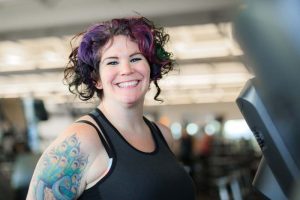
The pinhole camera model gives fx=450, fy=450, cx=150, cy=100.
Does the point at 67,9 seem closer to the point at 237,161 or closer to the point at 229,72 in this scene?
the point at 237,161

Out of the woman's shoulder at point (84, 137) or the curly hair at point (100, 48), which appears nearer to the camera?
the woman's shoulder at point (84, 137)

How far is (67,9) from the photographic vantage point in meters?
6.33

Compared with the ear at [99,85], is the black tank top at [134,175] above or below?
below

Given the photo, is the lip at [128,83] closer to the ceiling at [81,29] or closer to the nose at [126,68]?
the nose at [126,68]

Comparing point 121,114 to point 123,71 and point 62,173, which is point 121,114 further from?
point 62,173

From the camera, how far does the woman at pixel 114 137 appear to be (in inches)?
41.1

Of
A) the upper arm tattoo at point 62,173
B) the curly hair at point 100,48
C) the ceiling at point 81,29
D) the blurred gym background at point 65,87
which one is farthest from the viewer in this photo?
the ceiling at point 81,29

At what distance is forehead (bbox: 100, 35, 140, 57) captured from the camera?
3.68ft

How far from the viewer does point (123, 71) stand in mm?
1105

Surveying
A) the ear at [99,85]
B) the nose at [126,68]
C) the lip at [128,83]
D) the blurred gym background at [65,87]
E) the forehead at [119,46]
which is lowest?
the lip at [128,83]

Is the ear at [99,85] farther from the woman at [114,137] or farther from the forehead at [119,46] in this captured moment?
the forehead at [119,46]

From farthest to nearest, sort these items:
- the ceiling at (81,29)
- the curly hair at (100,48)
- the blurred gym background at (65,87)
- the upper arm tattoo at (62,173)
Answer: the ceiling at (81,29) < the blurred gym background at (65,87) < the curly hair at (100,48) < the upper arm tattoo at (62,173)

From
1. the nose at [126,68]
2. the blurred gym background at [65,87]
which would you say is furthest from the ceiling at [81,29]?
the nose at [126,68]

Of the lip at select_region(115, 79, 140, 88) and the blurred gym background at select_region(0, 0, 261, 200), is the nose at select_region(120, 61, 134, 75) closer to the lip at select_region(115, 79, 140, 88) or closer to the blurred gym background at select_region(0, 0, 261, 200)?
the lip at select_region(115, 79, 140, 88)
